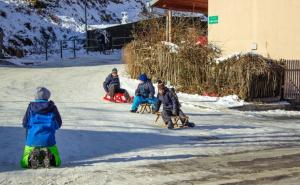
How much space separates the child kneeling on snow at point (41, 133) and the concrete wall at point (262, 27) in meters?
14.0

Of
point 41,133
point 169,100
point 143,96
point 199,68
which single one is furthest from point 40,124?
point 199,68

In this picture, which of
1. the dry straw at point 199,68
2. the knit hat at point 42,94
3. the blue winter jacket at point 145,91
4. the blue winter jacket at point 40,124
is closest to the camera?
the blue winter jacket at point 40,124

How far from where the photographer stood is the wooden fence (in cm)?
1997

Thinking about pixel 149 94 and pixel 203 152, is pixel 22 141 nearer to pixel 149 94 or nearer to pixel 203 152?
pixel 203 152

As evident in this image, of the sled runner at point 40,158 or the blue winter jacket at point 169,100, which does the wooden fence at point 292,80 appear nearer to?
the blue winter jacket at point 169,100

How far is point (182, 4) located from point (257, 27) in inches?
292

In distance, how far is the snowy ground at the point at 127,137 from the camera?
8.59 metres

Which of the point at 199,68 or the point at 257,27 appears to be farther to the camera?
the point at 257,27

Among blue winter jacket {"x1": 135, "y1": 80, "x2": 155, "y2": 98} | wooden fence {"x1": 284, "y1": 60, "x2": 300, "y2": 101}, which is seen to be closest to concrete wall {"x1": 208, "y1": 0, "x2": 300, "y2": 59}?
wooden fence {"x1": 284, "y1": 60, "x2": 300, "y2": 101}

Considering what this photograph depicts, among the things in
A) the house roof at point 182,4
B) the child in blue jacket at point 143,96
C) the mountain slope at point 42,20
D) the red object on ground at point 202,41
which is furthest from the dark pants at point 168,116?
the mountain slope at point 42,20

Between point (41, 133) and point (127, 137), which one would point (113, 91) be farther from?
point (41, 133)

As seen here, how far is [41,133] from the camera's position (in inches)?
357

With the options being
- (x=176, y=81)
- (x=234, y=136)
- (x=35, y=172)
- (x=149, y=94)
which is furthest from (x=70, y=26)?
(x=35, y=172)

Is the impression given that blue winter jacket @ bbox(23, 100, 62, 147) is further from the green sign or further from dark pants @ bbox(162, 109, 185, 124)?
the green sign
